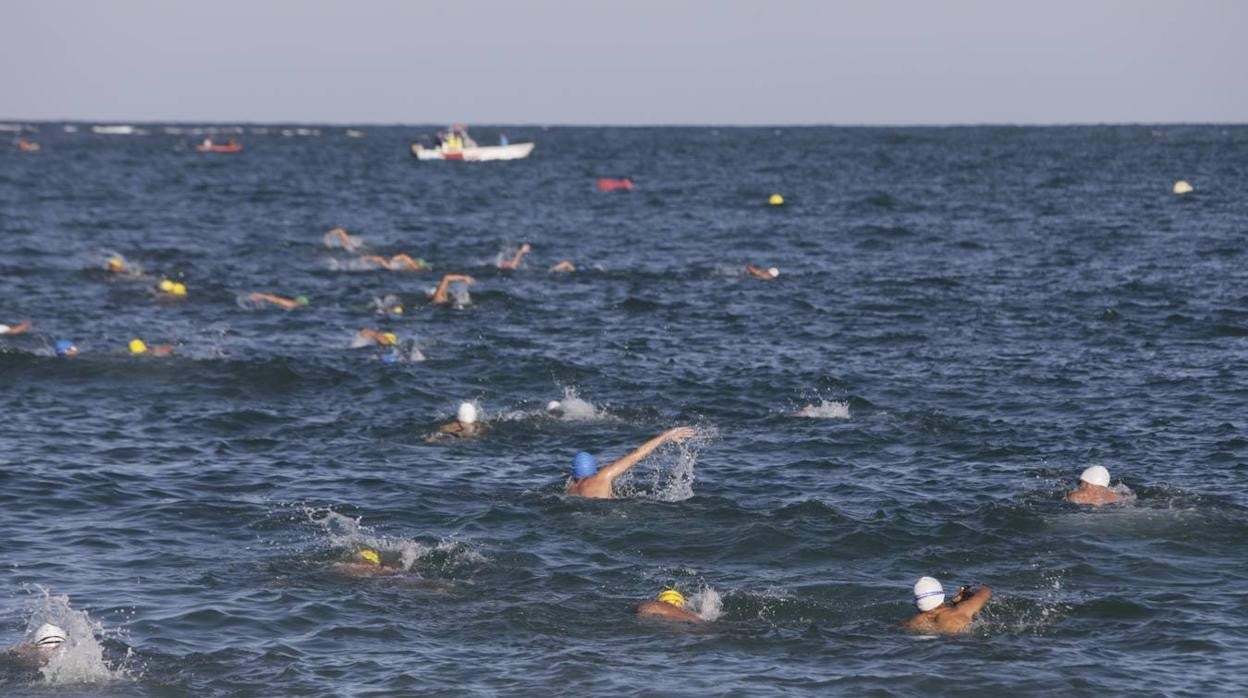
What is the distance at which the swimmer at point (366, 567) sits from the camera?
17328 mm

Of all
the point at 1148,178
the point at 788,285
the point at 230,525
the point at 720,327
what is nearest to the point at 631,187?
the point at 1148,178

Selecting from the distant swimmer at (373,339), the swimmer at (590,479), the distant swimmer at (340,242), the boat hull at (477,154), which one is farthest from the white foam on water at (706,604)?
the boat hull at (477,154)

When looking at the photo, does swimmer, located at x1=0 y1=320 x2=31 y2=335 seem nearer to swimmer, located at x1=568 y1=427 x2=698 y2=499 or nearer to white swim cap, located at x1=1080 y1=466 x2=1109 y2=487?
swimmer, located at x1=568 y1=427 x2=698 y2=499

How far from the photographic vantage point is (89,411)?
86.2ft

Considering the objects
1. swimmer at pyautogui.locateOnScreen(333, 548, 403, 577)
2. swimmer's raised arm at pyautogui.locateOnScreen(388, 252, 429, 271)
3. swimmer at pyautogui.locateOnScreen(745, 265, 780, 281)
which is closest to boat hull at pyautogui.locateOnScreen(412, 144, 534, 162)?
swimmer's raised arm at pyautogui.locateOnScreen(388, 252, 429, 271)

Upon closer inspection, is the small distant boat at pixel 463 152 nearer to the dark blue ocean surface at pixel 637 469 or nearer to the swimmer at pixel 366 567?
the dark blue ocean surface at pixel 637 469

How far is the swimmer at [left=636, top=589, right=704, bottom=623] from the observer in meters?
15.6

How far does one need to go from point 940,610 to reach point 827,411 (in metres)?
10.1

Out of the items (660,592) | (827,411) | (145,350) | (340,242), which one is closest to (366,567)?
(660,592)

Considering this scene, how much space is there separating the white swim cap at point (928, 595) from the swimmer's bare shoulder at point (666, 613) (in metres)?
2.21

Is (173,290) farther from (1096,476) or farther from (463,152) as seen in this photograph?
(463,152)

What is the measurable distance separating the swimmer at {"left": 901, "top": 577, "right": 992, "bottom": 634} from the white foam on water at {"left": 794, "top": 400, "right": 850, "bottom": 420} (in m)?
9.63

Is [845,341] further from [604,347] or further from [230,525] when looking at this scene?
[230,525]

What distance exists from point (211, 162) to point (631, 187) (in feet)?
158
